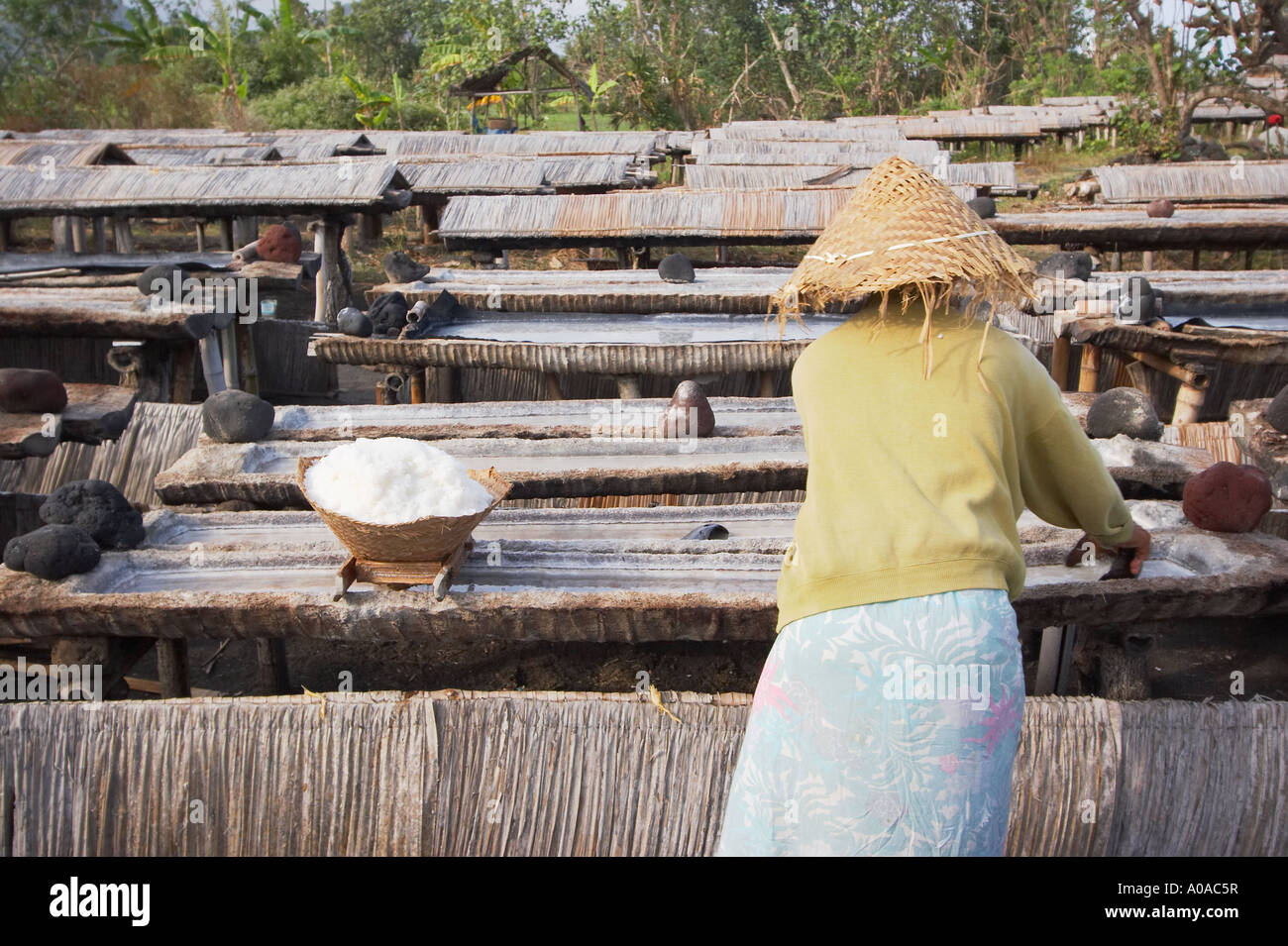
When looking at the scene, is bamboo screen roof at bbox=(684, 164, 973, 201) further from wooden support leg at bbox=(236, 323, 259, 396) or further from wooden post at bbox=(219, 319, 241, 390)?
wooden post at bbox=(219, 319, 241, 390)

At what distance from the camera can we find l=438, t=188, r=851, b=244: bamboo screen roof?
337 inches

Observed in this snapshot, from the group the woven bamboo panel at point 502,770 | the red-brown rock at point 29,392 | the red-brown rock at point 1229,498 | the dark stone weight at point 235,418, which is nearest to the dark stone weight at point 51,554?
the woven bamboo panel at point 502,770

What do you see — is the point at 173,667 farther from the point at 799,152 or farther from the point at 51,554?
the point at 799,152

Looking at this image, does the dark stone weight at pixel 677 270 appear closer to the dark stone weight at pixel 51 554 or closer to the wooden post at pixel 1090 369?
the wooden post at pixel 1090 369

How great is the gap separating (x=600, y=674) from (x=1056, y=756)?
7.82 feet

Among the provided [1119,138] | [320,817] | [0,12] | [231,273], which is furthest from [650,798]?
[0,12]

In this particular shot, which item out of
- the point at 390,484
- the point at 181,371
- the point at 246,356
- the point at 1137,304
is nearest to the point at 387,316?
the point at 181,371

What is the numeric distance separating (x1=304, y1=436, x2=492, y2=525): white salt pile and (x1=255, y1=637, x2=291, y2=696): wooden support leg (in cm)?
122

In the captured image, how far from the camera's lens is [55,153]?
10.8m

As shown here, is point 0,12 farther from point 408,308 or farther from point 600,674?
point 600,674

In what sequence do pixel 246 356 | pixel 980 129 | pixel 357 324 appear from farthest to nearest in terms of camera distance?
pixel 980 129
pixel 246 356
pixel 357 324

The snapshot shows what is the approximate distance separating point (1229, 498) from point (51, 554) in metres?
3.97

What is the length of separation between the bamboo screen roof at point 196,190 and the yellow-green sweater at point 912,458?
7.91 metres

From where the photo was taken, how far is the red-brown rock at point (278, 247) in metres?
8.28
